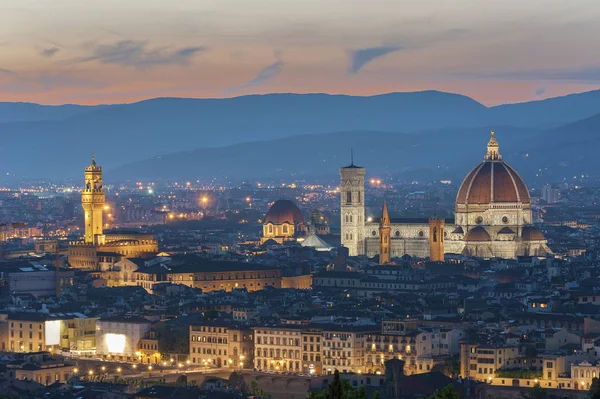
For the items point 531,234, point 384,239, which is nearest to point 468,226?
point 531,234

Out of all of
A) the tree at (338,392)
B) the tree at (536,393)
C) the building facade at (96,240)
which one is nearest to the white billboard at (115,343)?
the tree at (536,393)

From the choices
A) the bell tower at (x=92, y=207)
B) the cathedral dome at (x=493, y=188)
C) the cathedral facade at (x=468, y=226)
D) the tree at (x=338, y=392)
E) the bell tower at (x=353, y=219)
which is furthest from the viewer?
the bell tower at (x=353, y=219)

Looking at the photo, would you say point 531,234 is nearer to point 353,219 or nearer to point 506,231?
point 506,231

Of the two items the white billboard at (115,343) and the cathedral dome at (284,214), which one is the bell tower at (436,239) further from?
the white billboard at (115,343)

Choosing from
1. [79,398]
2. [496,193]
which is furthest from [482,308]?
[496,193]

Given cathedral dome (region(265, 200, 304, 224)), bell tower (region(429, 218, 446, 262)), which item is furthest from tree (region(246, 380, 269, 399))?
cathedral dome (region(265, 200, 304, 224))

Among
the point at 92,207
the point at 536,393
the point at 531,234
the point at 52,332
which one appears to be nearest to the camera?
the point at 536,393

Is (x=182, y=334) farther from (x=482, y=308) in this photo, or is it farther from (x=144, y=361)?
(x=482, y=308)
